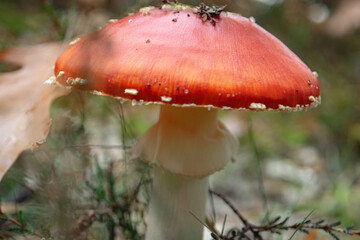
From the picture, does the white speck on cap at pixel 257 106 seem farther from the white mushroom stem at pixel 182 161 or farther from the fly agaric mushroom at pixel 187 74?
the white mushroom stem at pixel 182 161

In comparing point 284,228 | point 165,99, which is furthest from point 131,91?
point 284,228

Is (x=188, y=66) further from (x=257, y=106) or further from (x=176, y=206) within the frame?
(x=176, y=206)

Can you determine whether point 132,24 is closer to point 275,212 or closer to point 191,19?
point 191,19

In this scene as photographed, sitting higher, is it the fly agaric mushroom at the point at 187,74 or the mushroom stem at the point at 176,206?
the fly agaric mushroom at the point at 187,74

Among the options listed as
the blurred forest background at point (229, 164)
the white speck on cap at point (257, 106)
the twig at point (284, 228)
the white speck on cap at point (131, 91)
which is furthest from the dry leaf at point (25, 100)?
the twig at point (284, 228)

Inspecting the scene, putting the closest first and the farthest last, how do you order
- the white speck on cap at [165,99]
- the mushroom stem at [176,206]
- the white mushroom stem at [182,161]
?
the white speck on cap at [165,99]
the white mushroom stem at [182,161]
the mushroom stem at [176,206]

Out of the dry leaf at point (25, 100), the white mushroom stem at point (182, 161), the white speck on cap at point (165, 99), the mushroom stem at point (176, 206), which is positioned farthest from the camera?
the mushroom stem at point (176, 206)

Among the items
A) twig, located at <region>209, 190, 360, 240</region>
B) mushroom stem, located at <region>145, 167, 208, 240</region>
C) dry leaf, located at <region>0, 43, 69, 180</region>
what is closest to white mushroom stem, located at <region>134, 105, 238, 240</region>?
mushroom stem, located at <region>145, 167, 208, 240</region>

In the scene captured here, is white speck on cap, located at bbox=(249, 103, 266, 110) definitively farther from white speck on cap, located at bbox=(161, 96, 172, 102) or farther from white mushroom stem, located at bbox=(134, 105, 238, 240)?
white mushroom stem, located at bbox=(134, 105, 238, 240)

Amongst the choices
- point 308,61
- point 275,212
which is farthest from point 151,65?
point 308,61
